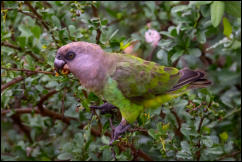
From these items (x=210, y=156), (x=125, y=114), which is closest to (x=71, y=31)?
(x=125, y=114)

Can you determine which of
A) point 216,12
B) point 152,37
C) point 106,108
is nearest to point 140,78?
point 106,108

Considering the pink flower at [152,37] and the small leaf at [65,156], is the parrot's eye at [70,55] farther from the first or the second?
the pink flower at [152,37]

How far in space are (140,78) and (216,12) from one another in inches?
23.2

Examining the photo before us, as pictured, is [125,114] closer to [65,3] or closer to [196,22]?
[196,22]

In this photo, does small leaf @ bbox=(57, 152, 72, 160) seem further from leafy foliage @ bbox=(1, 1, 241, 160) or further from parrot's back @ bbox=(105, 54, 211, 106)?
parrot's back @ bbox=(105, 54, 211, 106)

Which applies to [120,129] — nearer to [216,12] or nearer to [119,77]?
[119,77]

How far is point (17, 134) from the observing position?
109 inches

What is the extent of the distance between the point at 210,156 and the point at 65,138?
1.04 meters

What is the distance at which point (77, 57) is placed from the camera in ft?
4.64

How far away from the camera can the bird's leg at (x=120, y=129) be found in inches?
57.5

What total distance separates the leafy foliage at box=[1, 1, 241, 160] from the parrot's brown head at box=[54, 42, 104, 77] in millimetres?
107

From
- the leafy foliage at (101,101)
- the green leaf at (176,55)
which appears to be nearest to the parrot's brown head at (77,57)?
the leafy foliage at (101,101)

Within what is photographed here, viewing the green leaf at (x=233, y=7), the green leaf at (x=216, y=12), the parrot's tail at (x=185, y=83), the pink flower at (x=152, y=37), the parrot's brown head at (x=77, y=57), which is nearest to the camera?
the parrot's brown head at (x=77, y=57)

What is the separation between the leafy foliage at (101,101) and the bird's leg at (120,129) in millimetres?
41
